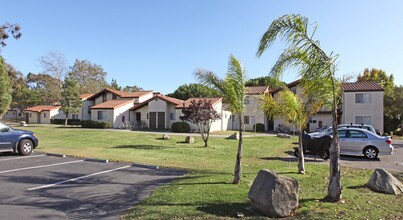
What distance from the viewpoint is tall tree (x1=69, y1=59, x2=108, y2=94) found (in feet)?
240

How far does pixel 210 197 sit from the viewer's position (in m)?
7.20

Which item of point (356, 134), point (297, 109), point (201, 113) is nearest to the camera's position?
point (297, 109)

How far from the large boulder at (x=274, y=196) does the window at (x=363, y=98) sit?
34317mm

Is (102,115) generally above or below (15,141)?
above

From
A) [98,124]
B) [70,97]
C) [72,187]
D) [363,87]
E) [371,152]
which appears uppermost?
[363,87]

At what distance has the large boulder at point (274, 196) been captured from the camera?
5891mm

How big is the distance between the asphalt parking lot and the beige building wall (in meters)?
31.3

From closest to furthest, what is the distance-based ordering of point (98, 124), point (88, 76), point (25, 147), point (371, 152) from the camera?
point (25, 147), point (371, 152), point (98, 124), point (88, 76)

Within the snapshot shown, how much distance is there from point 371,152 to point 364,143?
22.0 inches

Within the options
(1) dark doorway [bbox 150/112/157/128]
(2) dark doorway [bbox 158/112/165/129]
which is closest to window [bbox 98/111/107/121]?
(1) dark doorway [bbox 150/112/157/128]

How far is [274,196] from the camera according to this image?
5957mm

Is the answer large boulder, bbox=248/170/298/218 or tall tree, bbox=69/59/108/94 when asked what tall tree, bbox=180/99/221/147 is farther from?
tall tree, bbox=69/59/108/94

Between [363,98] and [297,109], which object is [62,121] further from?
[297,109]

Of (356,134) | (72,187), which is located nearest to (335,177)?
(72,187)
